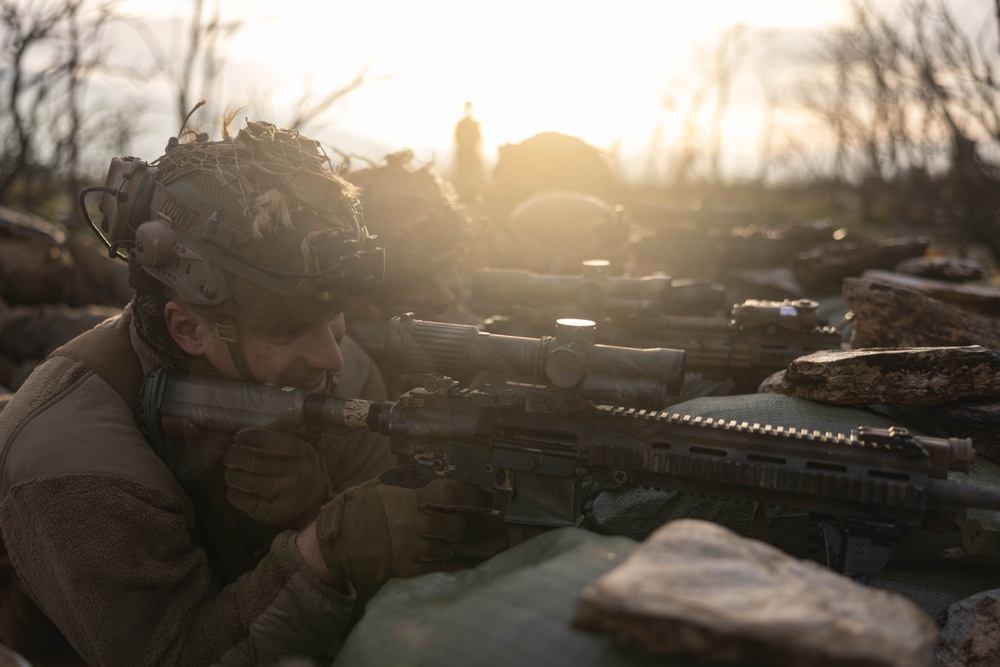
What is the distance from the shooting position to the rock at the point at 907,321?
12.6 ft

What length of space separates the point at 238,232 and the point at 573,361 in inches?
49.1

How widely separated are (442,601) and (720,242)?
303 inches

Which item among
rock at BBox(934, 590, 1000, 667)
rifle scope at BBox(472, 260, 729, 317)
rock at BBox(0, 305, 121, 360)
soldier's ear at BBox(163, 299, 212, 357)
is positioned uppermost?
rifle scope at BBox(472, 260, 729, 317)

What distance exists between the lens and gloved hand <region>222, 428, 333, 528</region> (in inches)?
103

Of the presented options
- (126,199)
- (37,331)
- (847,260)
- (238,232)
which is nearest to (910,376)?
(238,232)

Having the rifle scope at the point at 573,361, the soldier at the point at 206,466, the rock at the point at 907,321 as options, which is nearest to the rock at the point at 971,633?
the rifle scope at the point at 573,361

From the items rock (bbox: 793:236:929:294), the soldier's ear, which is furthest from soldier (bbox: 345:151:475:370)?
rock (bbox: 793:236:929:294)

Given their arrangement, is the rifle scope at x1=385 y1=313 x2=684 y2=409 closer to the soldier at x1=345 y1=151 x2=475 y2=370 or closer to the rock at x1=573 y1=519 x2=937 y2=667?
the rock at x1=573 y1=519 x2=937 y2=667

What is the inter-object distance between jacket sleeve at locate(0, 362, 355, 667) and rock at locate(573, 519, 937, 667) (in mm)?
1273

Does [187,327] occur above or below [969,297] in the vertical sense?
below

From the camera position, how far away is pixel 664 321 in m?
4.79

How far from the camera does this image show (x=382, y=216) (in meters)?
4.38

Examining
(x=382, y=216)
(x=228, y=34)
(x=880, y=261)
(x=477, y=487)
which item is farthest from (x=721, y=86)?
(x=477, y=487)

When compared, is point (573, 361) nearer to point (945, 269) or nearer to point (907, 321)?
point (907, 321)
